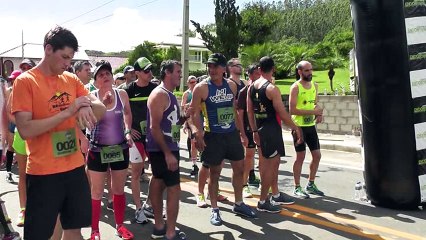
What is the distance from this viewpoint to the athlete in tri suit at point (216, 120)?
5.20 m

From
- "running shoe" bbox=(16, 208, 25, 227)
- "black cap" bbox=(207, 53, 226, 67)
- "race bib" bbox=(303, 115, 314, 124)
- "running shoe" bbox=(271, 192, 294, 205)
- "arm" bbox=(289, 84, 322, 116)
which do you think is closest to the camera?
"black cap" bbox=(207, 53, 226, 67)

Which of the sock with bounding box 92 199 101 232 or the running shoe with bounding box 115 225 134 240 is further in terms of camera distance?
the running shoe with bounding box 115 225 134 240

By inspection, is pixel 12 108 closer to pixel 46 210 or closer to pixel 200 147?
pixel 46 210

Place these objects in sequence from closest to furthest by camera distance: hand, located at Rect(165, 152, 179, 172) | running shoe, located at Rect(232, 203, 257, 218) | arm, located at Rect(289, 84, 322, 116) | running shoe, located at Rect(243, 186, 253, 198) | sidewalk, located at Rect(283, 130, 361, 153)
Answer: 1. hand, located at Rect(165, 152, 179, 172)
2. running shoe, located at Rect(232, 203, 257, 218)
3. arm, located at Rect(289, 84, 322, 116)
4. running shoe, located at Rect(243, 186, 253, 198)
5. sidewalk, located at Rect(283, 130, 361, 153)

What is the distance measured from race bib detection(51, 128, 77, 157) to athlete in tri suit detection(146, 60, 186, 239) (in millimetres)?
1388

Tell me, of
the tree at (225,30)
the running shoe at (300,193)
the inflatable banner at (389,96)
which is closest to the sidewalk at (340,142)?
the running shoe at (300,193)

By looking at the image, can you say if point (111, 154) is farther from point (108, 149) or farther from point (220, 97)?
point (220, 97)

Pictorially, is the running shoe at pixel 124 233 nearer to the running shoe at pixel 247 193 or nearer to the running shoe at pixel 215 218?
the running shoe at pixel 215 218

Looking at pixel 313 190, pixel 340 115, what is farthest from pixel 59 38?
pixel 340 115

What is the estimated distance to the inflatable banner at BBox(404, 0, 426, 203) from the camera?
17.1 ft

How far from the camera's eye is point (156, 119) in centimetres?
448

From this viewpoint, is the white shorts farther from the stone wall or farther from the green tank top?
the stone wall

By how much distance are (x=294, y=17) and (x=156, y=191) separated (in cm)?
9418

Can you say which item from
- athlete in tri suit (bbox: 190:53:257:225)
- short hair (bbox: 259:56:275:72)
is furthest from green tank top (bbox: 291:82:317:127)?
athlete in tri suit (bbox: 190:53:257:225)
